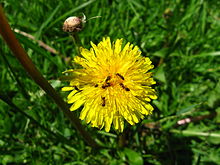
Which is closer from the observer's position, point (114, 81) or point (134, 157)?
point (114, 81)

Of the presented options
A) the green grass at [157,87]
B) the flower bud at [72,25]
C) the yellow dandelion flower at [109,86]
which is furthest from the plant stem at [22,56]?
the green grass at [157,87]

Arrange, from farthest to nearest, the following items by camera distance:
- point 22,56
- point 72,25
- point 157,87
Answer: point 157,87 < point 72,25 < point 22,56

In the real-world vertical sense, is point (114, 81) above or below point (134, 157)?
above

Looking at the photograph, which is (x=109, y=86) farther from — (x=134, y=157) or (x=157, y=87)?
(x=134, y=157)

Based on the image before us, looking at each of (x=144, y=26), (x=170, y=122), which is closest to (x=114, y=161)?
(x=170, y=122)

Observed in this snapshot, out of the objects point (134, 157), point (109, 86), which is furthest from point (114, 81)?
point (134, 157)
